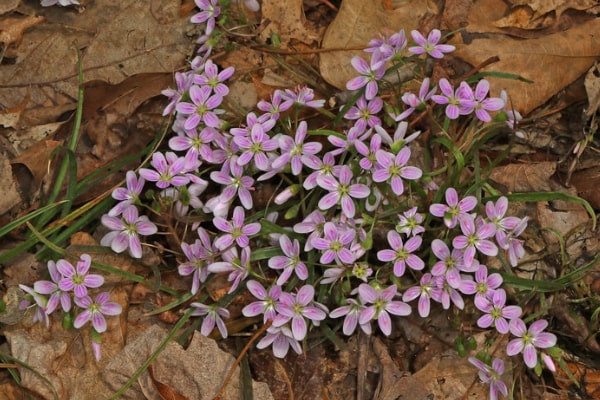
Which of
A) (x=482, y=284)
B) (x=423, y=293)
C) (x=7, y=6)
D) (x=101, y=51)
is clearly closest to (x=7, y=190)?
(x=101, y=51)

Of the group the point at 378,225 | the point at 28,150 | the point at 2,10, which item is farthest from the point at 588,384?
the point at 2,10

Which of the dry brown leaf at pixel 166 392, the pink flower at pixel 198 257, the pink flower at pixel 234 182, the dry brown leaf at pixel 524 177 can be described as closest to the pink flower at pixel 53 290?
the pink flower at pixel 198 257

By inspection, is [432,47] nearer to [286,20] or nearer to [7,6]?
[286,20]

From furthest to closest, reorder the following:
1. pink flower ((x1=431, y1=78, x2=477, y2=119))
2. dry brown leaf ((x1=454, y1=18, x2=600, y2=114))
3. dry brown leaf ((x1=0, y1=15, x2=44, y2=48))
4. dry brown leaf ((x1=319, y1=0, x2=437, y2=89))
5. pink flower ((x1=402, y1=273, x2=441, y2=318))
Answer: dry brown leaf ((x1=0, y1=15, x2=44, y2=48)) < dry brown leaf ((x1=319, y1=0, x2=437, y2=89)) < dry brown leaf ((x1=454, y1=18, x2=600, y2=114)) < pink flower ((x1=431, y1=78, x2=477, y2=119)) < pink flower ((x1=402, y1=273, x2=441, y2=318))

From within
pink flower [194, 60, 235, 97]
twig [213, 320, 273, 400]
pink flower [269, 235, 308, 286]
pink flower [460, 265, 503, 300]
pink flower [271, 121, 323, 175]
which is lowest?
twig [213, 320, 273, 400]

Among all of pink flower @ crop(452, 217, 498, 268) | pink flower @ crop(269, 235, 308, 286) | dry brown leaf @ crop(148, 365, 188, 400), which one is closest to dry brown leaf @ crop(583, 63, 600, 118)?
pink flower @ crop(452, 217, 498, 268)

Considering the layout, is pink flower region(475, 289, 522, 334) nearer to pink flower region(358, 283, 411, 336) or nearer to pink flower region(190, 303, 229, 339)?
pink flower region(358, 283, 411, 336)

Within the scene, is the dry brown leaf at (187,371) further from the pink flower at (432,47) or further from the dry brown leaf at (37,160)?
the pink flower at (432,47)
